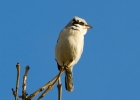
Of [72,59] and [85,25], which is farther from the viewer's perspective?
[85,25]

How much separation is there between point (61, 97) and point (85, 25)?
15.2ft

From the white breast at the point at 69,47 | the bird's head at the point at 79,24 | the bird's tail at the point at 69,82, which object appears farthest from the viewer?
the bird's tail at the point at 69,82

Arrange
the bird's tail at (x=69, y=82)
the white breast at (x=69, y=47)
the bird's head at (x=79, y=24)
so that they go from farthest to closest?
the bird's tail at (x=69, y=82) < the bird's head at (x=79, y=24) < the white breast at (x=69, y=47)

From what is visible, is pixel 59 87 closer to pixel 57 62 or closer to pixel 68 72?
pixel 57 62

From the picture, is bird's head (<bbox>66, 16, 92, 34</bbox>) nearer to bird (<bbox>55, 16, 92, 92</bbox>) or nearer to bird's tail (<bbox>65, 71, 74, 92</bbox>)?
bird (<bbox>55, 16, 92, 92</bbox>)

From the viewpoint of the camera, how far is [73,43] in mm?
6758

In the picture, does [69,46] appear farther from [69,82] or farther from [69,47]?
[69,82]

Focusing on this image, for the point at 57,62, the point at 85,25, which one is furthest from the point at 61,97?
the point at 85,25

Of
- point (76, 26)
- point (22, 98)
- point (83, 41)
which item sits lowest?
point (22, 98)

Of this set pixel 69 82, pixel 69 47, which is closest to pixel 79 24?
pixel 69 47

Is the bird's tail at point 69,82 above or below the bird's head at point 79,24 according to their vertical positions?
below

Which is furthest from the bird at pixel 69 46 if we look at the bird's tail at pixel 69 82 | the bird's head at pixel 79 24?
the bird's tail at pixel 69 82

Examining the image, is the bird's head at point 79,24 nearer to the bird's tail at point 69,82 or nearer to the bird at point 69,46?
the bird at point 69,46

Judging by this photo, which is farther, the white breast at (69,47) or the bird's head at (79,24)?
the bird's head at (79,24)
